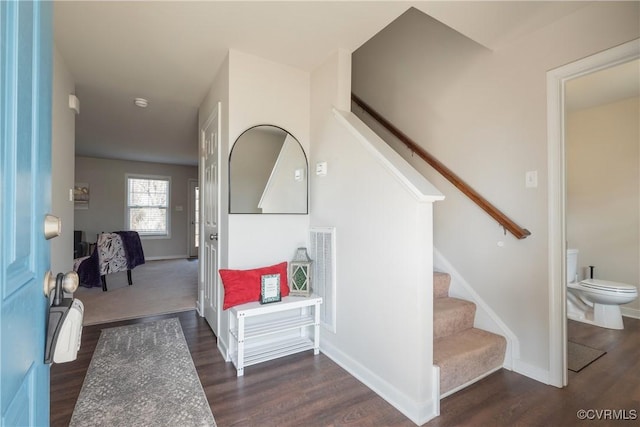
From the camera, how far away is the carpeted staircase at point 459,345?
1737 millimetres

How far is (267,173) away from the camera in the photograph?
2.36m

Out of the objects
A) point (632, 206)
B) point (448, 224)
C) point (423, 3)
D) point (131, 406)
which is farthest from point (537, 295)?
point (131, 406)

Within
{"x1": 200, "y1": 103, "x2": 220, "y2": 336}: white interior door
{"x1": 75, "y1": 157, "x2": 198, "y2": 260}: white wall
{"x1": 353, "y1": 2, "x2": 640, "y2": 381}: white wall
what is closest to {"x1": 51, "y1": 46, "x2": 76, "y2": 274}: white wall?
{"x1": 200, "y1": 103, "x2": 220, "y2": 336}: white interior door

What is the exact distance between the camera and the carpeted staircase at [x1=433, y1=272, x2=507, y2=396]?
1.74 meters

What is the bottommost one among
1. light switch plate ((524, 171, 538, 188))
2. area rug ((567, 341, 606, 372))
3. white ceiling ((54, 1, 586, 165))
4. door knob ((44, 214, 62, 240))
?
area rug ((567, 341, 606, 372))

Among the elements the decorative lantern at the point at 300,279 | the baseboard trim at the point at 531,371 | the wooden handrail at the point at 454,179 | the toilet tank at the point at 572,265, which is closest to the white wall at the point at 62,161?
the decorative lantern at the point at 300,279

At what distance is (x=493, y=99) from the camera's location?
212 centimetres

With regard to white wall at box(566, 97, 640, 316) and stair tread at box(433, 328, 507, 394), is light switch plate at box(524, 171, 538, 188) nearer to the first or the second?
stair tread at box(433, 328, 507, 394)

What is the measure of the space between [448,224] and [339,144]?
1.16m

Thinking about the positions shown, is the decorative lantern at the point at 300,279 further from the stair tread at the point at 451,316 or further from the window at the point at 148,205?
the window at the point at 148,205

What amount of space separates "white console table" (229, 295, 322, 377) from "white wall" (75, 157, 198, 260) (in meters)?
5.82

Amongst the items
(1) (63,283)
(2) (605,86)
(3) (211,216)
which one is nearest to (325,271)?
(3) (211,216)

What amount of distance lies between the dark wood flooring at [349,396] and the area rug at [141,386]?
67mm

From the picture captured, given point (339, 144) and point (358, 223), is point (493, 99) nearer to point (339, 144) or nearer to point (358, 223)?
point (339, 144)
